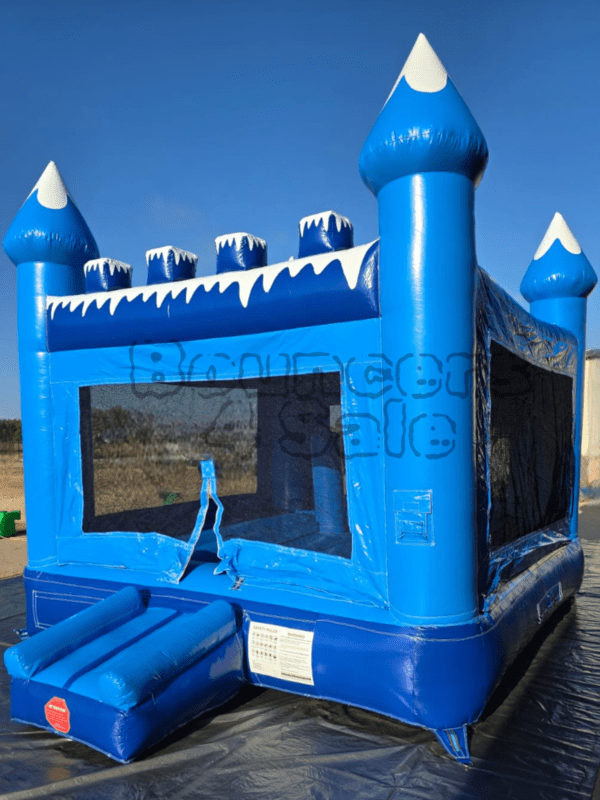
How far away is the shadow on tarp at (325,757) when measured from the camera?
200 centimetres

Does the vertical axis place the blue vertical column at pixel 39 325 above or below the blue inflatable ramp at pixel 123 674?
above

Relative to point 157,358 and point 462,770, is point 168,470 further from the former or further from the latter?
point 462,770

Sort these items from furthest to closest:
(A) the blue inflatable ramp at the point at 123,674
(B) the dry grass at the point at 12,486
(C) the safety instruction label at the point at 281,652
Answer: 1. (B) the dry grass at the point at 12,486
2. (C) the safety instruction label at the point at 281,652
3. (A) the blue inflatable ramp at the point at 123,674

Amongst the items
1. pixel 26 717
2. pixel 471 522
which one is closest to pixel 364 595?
pixel 471 522

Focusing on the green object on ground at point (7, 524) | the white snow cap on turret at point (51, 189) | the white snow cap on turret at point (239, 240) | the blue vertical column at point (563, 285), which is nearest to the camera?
A: the white snow cap on turret at point (239, 240)

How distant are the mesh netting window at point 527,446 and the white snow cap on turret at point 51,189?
2564 mm

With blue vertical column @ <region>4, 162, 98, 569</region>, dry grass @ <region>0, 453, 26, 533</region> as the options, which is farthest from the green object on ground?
blue vertical column @ <region>4, 162, 98, 569</region>

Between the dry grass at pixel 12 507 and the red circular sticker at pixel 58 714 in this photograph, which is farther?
the dry grass at pixel 12 507

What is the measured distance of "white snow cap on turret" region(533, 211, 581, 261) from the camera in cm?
396

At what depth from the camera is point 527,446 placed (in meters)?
3.61

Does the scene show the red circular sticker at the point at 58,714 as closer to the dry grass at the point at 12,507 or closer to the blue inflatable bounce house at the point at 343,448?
the blue inflatable bounce house at the point at 343,448

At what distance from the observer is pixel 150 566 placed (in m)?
3.04

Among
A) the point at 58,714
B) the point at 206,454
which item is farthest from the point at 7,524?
the point at 58,714

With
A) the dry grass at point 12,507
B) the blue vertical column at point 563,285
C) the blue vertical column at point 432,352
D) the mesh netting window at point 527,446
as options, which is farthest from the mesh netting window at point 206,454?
the dry grass at point 12,507
